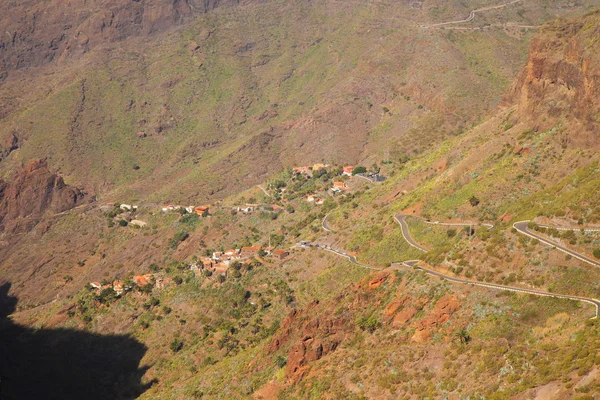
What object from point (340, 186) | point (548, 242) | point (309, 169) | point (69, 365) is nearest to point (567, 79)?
point (548, 242)

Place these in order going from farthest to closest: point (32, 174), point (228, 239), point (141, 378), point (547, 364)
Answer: point (32, 174), point (228, 239), point (141, 378), point (547, 364)

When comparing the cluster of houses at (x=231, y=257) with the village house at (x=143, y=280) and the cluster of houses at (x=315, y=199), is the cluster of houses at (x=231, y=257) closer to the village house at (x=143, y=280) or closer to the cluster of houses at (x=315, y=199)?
the village house at (x=143, y=280)

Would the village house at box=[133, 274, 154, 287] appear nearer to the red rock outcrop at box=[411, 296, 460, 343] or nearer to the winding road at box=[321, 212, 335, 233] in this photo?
the winding road at box=[321, 212, 335, 233]

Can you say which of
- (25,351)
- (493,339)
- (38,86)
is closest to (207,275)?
(25,351)

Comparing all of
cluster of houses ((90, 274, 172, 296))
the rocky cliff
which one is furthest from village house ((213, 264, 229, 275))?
the rocky cliff

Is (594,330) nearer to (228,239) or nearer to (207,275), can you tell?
(207,275)

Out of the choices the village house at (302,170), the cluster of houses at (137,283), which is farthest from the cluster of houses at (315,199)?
the cluster of houses at (137,283)
